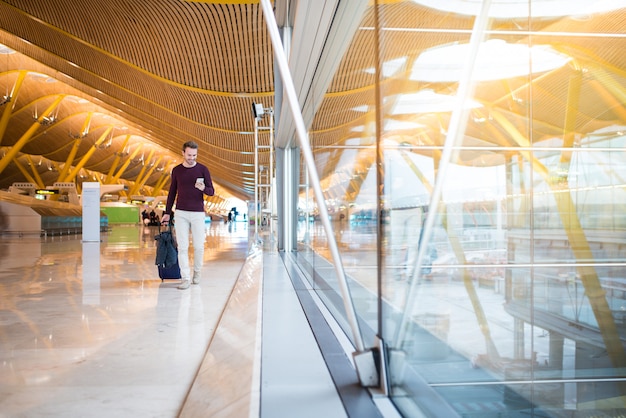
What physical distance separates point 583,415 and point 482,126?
1.01 metres

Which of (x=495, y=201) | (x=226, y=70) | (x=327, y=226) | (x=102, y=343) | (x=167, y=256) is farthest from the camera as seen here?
(x=226, y=70)

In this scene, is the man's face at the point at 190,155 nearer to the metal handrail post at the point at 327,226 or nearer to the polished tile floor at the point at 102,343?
the polished tile floor at the point at 102,343

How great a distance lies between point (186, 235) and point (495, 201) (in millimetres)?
3919

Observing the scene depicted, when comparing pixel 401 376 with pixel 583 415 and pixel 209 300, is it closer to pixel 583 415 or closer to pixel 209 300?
pixel 583 415

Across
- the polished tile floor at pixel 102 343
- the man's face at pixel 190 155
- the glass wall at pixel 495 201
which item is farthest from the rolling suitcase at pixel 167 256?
the glass wall at pixel 495 201

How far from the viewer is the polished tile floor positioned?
7.44 ft

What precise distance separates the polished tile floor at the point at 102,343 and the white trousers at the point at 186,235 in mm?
246

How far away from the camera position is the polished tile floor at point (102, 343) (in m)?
2.27

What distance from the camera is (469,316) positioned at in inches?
83.8

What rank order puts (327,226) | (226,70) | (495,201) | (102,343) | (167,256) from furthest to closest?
(226,70) → (167,256) → (102,343) → (495,201) → (327,226)

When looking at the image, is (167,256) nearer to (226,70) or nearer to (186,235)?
(186,235)

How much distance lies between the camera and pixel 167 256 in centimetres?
592

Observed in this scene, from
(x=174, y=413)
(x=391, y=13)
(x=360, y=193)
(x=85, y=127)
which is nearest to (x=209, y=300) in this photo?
(x=360, y=193)

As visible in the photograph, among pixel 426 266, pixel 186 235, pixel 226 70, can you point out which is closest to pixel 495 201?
pixel 426 266
